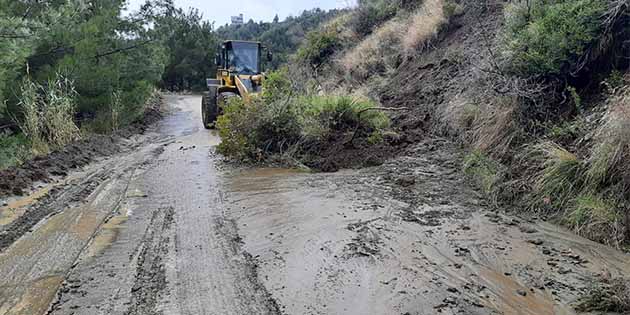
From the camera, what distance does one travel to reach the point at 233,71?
15.4 metres

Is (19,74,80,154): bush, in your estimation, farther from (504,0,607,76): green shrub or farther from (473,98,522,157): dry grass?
(504,0,607,76): green shrub

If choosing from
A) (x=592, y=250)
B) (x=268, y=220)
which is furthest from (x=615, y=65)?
(x=268, y=220)

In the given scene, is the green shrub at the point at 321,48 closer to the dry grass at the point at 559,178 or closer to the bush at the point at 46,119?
the bush at the point at 46,119

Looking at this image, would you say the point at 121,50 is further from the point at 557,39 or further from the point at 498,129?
the point at 557,39

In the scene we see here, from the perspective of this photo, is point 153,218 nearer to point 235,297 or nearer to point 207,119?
point 235,297

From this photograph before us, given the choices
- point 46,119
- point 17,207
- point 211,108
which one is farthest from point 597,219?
point 211,108

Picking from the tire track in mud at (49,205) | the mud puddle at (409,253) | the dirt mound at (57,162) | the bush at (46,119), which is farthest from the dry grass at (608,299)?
the bush at (46,119)

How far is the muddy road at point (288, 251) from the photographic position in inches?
149

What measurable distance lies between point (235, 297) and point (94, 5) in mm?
13162

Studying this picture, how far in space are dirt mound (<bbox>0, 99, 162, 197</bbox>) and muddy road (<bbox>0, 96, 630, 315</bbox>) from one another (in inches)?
10.5

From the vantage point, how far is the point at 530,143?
21.3ft

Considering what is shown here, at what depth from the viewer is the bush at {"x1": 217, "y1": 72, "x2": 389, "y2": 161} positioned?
30.5ft

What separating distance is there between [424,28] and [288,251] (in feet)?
32.7

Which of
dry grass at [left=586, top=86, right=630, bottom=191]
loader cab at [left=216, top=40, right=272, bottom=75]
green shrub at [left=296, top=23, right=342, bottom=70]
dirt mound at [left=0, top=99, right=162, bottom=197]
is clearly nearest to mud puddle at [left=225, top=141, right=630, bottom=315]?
dry grass at [left=586, top=86, right=630, bottom=191]
